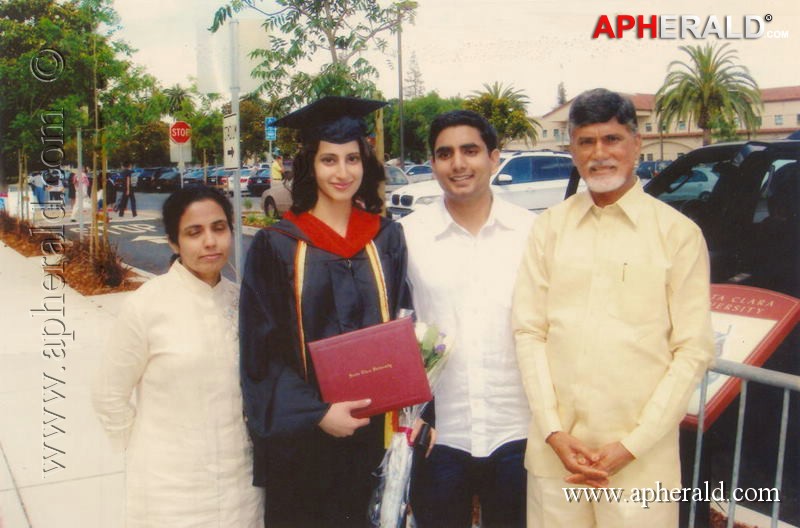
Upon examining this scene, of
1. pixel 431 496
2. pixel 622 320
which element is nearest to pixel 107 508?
pixel 431 496

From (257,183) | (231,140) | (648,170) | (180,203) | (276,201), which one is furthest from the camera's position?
(257,183)

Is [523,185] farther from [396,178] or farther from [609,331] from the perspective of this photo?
[609,331]

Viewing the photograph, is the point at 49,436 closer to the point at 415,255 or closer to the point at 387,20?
the point at 415,255

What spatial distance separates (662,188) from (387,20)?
222cm

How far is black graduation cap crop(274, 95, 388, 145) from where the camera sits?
2.13 meters

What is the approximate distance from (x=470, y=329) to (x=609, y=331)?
→ 18.3 inches

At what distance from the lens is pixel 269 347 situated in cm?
197

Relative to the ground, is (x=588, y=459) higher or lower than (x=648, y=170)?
lower

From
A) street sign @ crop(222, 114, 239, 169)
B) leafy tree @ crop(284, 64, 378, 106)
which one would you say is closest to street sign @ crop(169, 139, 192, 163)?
street sign @ crop(222, 114, 239, 169)

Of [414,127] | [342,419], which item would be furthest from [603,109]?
[414,127]

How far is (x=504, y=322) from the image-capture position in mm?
2119

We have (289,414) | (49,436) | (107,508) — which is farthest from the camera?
(49,436)

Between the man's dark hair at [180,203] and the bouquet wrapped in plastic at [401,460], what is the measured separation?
0.76 meters

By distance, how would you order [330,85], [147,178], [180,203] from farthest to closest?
[147,178], [330,85], [180,203]
